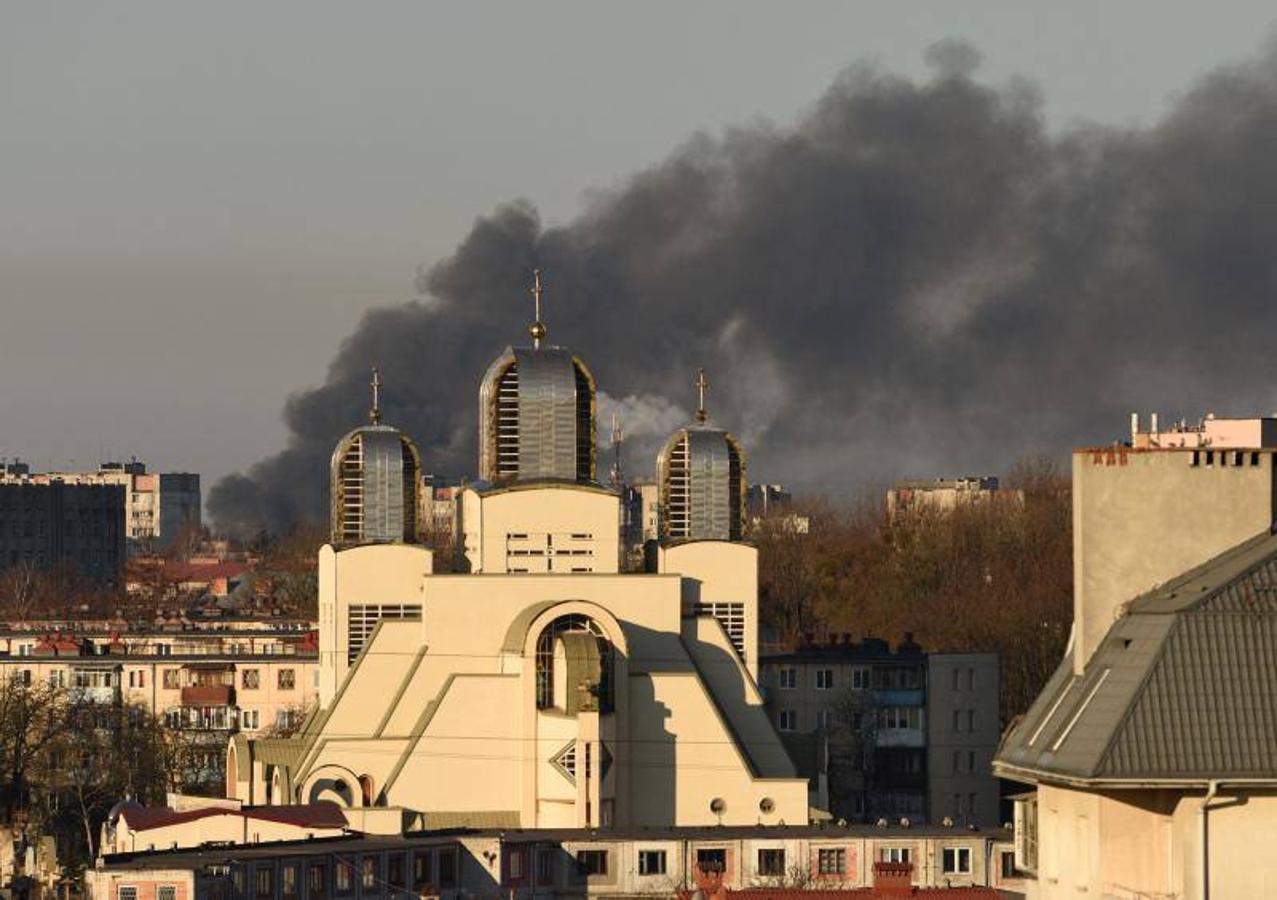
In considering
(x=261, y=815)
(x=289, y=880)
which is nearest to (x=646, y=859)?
(x=261, y=815)

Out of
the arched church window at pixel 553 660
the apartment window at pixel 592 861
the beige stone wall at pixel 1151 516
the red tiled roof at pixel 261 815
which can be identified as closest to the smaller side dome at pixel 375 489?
the arched church window at pixel 553 660

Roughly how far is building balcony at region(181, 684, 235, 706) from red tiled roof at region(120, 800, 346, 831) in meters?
45.2

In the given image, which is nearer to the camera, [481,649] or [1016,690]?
[481,649]

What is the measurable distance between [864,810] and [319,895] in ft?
136

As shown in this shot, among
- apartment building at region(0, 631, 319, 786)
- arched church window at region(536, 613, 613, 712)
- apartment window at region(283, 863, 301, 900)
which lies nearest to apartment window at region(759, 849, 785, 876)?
arched church window at region(536, 613, 613, 712)

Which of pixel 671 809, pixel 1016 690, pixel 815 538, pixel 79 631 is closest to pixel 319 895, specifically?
pixel 671 809

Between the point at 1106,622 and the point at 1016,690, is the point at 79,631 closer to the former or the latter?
the point at 1016,690

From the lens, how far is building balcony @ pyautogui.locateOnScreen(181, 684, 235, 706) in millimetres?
133750

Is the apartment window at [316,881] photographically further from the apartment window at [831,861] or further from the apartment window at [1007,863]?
the apartment window at [1007,863]

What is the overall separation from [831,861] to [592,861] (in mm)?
4399

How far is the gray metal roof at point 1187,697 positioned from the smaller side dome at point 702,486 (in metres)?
63.4

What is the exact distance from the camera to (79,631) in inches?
6486

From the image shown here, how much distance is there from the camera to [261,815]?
8506 centimetres

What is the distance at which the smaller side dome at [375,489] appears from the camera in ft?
335
